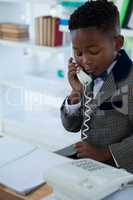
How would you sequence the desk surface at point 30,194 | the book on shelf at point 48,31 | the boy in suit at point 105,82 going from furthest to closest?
the book on shelf at point 48,31
the boy in suit at point 105,82
the desk surface at point 30,194

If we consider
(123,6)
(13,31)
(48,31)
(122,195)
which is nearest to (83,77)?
(122,195)

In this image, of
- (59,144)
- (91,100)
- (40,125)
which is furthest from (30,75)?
(91,100)

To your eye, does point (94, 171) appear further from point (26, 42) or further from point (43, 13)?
point (43, 13)

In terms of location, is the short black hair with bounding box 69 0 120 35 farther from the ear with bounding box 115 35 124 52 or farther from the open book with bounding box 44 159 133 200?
the open book with bounding box 44 159 133 200

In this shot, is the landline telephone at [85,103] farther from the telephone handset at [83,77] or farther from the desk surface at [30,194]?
the desk surface at [30,194]

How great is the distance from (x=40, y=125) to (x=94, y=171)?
203 cm

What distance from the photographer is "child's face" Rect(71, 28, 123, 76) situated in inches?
40.8

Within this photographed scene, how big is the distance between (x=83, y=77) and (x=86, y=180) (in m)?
0.62

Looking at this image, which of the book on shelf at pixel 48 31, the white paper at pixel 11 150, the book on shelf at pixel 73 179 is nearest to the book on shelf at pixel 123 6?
the book on shelf at pixel 48 31

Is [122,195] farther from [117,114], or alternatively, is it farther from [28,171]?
[117,114]

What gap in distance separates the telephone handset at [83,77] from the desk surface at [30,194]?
1.71 ft

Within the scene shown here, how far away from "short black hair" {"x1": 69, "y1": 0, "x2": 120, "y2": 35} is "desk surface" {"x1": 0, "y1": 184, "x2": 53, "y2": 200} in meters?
0.54

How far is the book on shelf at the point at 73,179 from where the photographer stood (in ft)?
2.15

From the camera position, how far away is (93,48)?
1036mm
